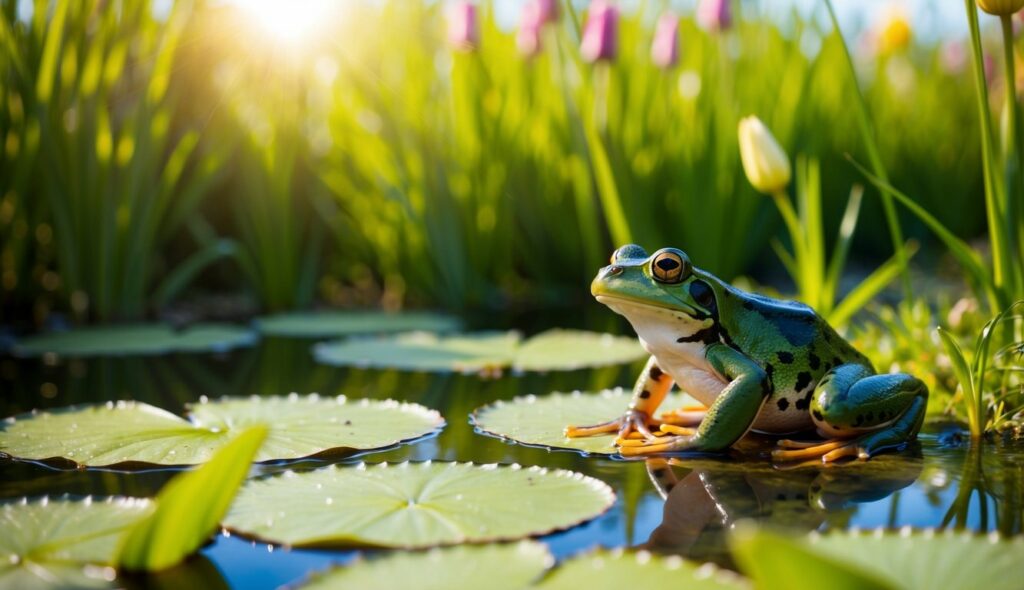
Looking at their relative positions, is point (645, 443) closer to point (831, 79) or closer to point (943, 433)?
point (943, 433)

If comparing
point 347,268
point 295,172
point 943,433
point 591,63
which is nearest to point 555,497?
point 943,433

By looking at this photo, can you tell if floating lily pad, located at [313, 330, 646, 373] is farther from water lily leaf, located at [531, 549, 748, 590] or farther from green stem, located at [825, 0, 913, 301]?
water lily leaf, located at [531, 549, 748, 590]

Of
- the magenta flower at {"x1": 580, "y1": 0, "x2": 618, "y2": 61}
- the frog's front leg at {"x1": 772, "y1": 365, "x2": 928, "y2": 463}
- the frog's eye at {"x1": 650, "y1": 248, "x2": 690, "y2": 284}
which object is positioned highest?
the magenta flower at {"x1": 580, "y1": 0, "x2": 618, "y2": 61}

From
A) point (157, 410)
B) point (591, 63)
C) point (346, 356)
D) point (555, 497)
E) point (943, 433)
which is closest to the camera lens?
point (555, 497)

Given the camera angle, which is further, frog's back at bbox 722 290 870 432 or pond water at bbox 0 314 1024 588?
frog's back at bbox 722 290 870 432

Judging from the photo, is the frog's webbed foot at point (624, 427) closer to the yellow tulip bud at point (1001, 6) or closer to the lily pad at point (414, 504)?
the lily pad at point (414, 504)

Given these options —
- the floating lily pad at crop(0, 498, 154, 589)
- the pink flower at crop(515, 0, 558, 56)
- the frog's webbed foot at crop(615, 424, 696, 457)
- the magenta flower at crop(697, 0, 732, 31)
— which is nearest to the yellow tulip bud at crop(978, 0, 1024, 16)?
the frog's webbed foot at crop(615, 424, 696, 457)

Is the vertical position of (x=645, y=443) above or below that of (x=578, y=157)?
below
